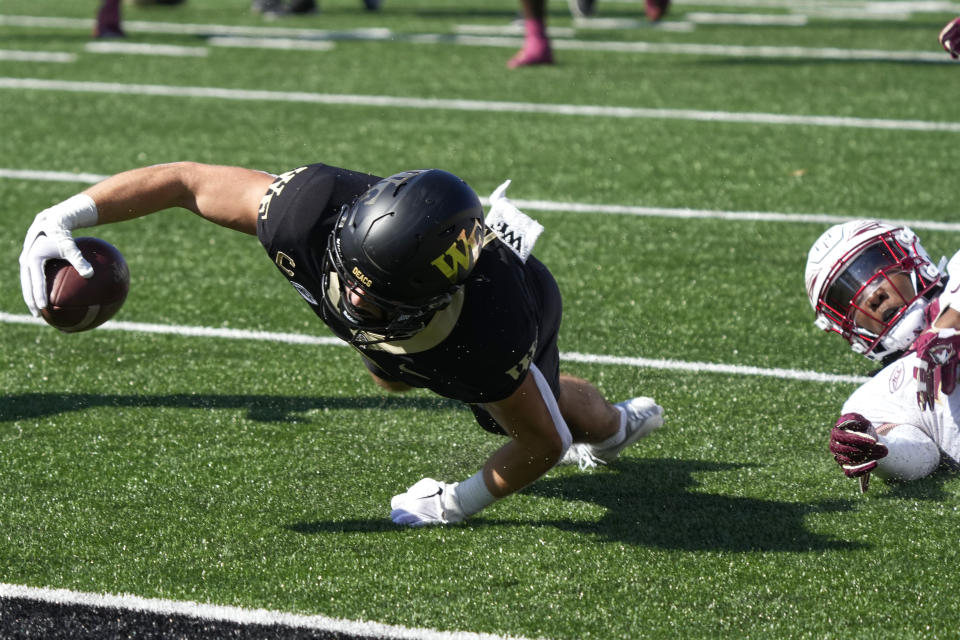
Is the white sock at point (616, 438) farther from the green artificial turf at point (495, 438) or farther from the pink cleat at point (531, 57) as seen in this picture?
the pink cleat at point (531, 57)

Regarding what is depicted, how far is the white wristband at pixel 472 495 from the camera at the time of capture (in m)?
3.23

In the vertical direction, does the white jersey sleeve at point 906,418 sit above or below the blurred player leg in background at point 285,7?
above

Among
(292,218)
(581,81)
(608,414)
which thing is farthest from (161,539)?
(581,81)

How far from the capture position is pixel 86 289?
3.41m

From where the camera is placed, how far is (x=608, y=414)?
3635 millimetres

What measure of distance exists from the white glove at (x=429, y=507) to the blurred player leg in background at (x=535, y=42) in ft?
22.4

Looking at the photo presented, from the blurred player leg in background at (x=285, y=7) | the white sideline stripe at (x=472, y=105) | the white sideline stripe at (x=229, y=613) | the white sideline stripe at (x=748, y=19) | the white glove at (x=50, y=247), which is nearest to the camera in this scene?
the white sideline stripe at (x=229, y=613)

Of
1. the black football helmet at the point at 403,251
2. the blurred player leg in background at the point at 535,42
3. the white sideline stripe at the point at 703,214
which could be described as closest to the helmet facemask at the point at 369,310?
the black football helmet at the point at 403,251

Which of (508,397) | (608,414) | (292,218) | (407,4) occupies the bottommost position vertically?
(407,4)

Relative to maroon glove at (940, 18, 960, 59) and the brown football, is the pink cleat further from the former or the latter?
the brown football

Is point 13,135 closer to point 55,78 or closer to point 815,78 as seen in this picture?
point 55,78

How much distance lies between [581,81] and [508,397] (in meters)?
6.51

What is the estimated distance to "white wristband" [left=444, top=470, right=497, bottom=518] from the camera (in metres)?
3.23

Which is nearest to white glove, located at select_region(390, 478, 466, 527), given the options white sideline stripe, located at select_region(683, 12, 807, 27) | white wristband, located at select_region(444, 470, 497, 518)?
white wristband, located at select_region(444, 470, 497, 518)
